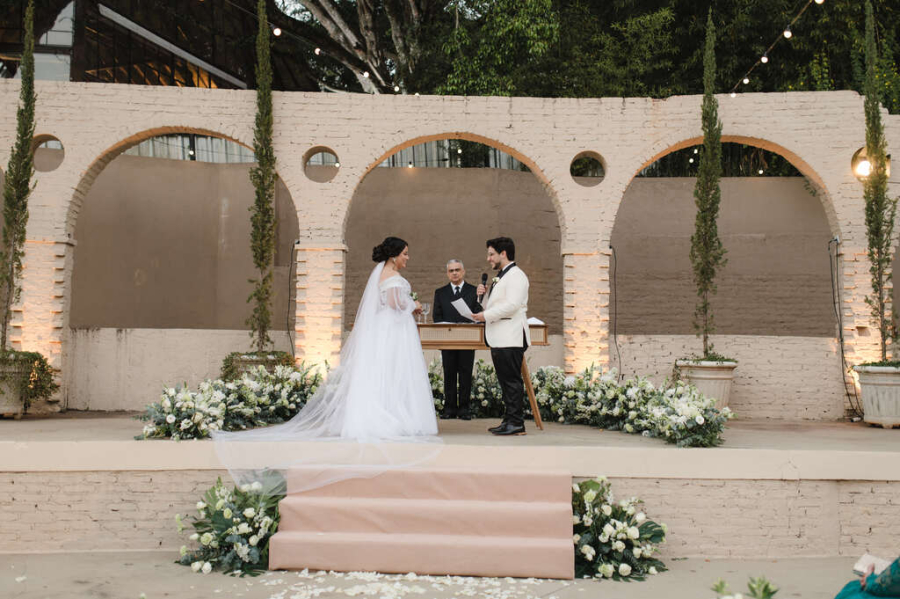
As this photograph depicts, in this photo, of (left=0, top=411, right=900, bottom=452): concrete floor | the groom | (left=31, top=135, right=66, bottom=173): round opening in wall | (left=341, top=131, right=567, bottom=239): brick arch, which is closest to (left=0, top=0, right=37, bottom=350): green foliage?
(left=0, top=411, right=900, bottom=452): concrete floor

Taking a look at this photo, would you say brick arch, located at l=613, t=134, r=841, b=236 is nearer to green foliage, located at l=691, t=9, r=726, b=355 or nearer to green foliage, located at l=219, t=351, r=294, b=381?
green foliage, located at l=691, t=9, r=726, b=355

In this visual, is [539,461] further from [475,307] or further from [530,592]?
[475,307]

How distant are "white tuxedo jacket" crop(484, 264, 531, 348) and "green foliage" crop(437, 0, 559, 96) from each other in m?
7.04

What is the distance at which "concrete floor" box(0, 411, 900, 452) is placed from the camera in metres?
5.31

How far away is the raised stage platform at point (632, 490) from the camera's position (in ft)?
15.5

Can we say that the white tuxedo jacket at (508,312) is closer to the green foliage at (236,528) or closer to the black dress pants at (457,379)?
the black dress pants at (457,379)

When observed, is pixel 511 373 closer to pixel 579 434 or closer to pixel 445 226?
pixel 579 434

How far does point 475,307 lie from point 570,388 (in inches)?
48.8

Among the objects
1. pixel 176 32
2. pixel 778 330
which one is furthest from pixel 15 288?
pixel 778 330

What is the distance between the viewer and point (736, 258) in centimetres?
1122

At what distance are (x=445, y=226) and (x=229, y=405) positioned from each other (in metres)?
6.01

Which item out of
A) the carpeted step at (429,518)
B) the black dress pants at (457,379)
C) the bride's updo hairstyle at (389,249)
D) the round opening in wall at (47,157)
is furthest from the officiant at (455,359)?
the round opening in wall at (47,157)

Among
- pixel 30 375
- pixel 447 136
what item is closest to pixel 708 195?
pixel 447 136

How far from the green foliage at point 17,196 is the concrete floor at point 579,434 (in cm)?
139
